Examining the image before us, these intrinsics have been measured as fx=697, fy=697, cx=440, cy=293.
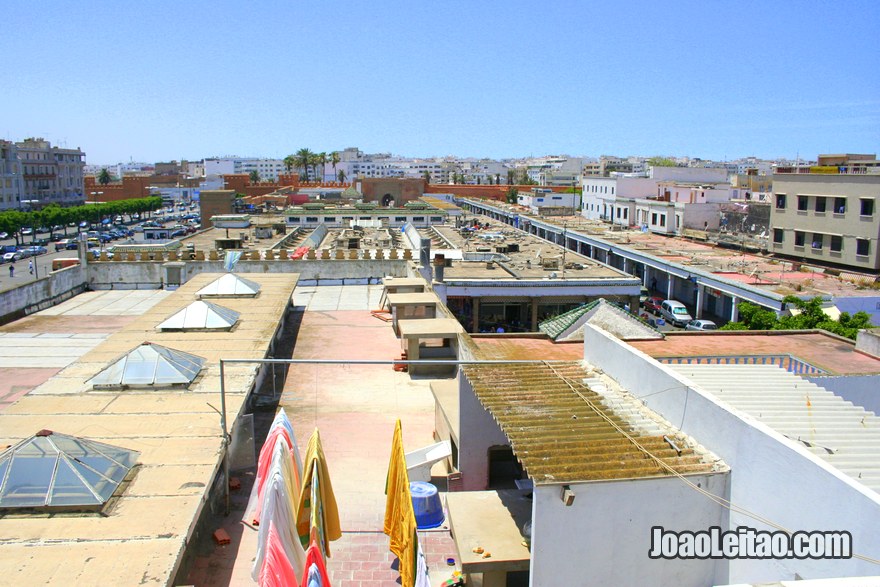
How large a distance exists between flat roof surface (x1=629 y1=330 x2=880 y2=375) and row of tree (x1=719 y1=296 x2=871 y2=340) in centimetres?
530

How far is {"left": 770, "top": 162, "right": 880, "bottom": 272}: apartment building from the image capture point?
34406mm

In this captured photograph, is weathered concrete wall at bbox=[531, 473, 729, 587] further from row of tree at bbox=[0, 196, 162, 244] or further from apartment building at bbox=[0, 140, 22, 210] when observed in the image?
apartment building at bbox=[0, 140, 22, 210]

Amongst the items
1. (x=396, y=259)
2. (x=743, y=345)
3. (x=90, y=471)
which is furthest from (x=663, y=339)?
(x=396, y=259)

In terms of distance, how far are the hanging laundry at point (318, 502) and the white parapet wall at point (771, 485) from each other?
4.49 metres

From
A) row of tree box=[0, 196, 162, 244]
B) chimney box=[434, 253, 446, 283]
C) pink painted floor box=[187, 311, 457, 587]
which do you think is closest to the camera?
pink painted floor box=[187, 311, 457, 587]

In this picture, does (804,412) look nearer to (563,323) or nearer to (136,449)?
(563,323)

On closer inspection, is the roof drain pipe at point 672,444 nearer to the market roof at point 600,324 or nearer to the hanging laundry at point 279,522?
the hanging laundry at point 279,522

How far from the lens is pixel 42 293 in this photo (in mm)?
24266

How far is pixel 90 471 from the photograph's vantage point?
8336 mm

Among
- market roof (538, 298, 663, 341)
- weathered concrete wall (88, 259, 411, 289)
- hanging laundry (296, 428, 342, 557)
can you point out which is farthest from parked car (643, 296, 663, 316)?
hanging laundry (296, 428, 342, 557)

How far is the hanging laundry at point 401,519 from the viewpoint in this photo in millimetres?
8289

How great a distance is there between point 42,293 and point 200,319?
10.8m

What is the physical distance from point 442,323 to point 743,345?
719 centimetres

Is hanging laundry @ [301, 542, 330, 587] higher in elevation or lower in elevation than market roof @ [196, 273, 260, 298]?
lower
